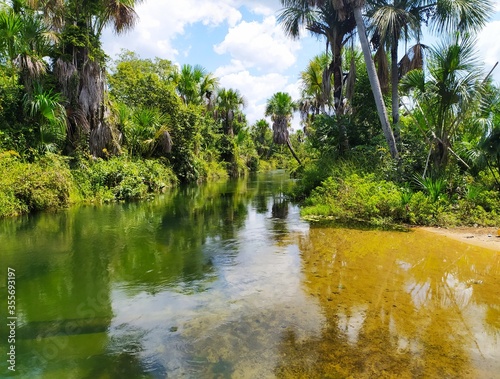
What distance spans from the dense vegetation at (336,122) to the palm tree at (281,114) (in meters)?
14.8

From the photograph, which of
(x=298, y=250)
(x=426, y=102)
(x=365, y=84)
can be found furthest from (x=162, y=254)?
(x=365, y=84)

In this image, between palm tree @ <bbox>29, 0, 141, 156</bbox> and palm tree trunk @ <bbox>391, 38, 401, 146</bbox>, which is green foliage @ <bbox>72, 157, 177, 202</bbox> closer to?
palm tree @ <bbox>29, 0, 141, 156</bbox>

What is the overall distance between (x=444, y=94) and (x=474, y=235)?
5.63m

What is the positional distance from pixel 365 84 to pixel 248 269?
14.5 m

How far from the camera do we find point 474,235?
9156mm

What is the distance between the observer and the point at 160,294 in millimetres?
5781

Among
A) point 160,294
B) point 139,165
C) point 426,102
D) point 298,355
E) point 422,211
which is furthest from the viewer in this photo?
point 139,165

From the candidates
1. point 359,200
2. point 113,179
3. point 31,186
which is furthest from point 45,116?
point 359,200

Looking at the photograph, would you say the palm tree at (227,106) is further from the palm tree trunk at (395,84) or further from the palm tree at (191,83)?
the palm tree trunk at (395,84)

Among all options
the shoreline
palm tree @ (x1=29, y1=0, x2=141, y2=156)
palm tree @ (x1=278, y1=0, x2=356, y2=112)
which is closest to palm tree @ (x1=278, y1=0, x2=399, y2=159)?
palm tree @ (x1=278, y1=0, x2=356, y2=112)

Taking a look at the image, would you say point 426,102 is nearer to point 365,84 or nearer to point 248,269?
point 365,84

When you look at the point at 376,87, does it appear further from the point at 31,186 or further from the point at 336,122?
the point at 31,186

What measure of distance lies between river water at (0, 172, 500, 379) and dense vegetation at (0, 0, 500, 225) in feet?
10.5

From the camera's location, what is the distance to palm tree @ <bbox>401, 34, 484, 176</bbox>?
11.8 metres
